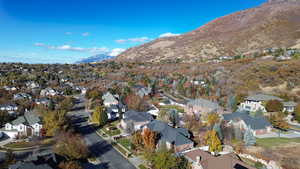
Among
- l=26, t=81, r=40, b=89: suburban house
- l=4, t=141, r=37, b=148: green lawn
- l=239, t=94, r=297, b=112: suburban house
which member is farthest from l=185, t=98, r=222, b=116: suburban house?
l=26, t=81, r=40, b=89: suburban house

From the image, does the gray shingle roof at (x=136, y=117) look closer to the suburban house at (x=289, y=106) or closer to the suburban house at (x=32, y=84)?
the suburban house at (x=289, y=106)

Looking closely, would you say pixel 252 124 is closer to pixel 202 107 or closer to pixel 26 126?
pixel 202 107

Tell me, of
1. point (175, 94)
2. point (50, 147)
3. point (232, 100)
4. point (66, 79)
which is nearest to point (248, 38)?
point (175, 94)

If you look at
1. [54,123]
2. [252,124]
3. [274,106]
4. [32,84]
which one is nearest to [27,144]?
[54,123]

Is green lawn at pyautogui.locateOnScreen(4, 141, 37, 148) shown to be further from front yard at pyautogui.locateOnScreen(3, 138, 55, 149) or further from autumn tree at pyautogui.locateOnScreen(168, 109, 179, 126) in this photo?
autumn tree at pyautogui.locateOnScreen(168, 109, 179, 126)

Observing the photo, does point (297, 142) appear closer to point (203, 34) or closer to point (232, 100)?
point (232, 100)

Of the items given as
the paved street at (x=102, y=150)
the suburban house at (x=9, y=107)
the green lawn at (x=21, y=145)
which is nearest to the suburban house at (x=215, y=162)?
the paved street at (x=102, y=150)
